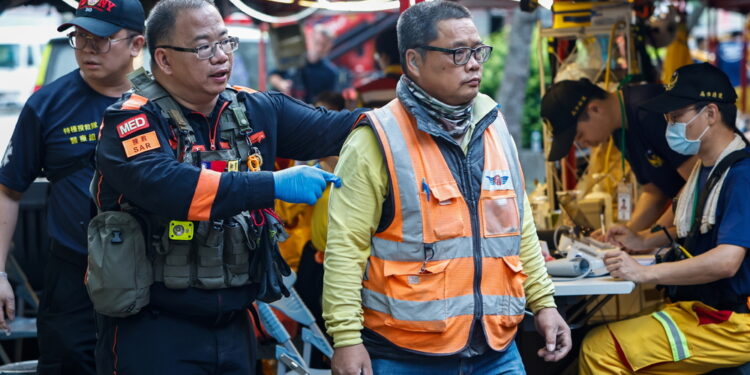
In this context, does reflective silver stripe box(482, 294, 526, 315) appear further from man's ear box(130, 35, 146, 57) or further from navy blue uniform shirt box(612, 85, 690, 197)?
navy blue uniform shirt box(612, 85, 690, 197)

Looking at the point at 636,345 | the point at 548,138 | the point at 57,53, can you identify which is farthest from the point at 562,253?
the point at 57,53

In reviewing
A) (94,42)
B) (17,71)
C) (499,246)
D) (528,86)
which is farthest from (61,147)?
(528,86)

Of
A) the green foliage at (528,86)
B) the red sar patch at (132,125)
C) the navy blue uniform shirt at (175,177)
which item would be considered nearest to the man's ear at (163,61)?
the navy blue uniform shirt at (175,177)

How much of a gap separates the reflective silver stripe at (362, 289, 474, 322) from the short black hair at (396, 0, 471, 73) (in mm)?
736

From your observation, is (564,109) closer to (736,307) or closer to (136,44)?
(736,307)

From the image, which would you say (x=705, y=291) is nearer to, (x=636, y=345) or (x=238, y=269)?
(x=636, y=345)

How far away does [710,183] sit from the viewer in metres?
4.29

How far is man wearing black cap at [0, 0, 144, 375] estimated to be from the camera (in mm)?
3896

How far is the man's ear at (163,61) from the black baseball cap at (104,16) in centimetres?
78

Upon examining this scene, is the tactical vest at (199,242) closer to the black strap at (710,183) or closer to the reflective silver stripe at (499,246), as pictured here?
the reflective silver stripe at (499,246)

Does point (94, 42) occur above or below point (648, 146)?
above

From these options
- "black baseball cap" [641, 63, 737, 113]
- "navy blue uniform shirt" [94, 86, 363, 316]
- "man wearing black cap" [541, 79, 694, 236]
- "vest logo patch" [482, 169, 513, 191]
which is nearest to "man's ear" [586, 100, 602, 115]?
"man wearing black cap" [541, 79, 694, 236]

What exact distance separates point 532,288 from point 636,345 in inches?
46.3

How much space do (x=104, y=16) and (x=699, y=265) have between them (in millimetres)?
2588
